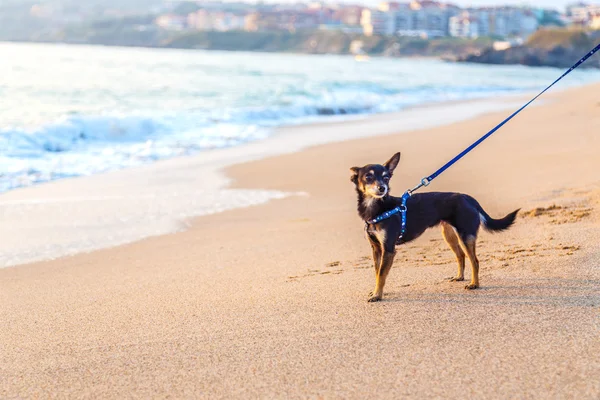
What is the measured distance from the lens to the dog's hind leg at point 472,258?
160 inches

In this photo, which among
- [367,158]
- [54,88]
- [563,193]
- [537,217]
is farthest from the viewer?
[54,88]

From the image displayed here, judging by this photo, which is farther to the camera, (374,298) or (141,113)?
(141,113)

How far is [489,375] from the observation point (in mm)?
2754

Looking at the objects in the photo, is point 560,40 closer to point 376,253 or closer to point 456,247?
point 456,247

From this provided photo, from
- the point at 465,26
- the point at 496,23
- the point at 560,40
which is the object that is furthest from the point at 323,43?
the point at 496,23

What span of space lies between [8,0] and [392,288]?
164 metres

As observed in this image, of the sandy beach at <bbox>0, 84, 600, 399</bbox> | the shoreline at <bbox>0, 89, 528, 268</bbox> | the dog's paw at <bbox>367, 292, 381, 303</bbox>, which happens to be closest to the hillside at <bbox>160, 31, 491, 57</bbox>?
the shoreline at <bbox>0, 89, 528, 268</bbox>

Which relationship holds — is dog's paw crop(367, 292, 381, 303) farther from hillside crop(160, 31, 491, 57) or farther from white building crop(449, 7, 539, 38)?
white building crop(449, 7, 539, 38)

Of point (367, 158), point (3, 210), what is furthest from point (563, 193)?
point (3, 210)

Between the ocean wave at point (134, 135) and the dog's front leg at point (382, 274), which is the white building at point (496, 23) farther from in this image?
the dog's front leg at point (382, 274)

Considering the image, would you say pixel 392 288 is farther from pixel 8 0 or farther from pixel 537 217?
pixel 8 0

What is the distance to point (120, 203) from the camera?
7.89 metres

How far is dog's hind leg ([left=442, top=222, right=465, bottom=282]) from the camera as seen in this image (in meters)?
4.32

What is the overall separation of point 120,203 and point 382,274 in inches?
189
